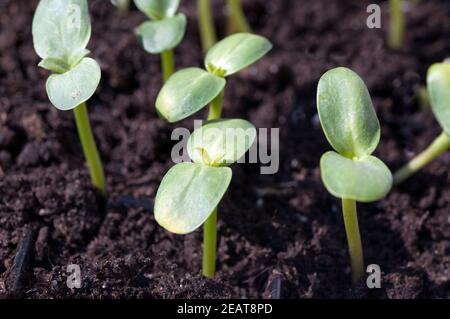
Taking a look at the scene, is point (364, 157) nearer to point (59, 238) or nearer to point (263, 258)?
point (263, 258)

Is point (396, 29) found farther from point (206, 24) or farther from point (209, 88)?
point (209, 88)

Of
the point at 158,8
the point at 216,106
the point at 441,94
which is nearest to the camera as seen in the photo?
the point at 441,94

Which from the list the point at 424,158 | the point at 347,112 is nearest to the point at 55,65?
the point at 347,112

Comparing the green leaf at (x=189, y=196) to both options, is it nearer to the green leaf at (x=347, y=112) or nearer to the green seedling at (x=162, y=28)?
the green leaf at (x=347, y=112)

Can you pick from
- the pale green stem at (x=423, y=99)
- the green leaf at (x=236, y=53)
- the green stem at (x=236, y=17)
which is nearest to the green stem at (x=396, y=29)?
the pale green stem at (x=423, y=99)

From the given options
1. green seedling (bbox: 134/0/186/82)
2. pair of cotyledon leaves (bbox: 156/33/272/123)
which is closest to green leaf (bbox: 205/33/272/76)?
pair of cotyledon leaves (bbox: 156/33/272/123)
